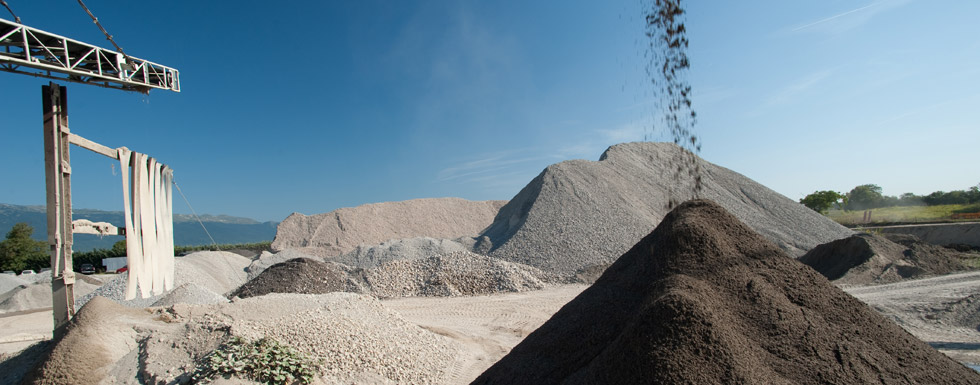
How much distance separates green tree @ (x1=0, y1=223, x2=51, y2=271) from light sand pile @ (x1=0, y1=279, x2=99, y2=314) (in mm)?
17832

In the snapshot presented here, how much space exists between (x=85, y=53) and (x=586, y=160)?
67.3 feet

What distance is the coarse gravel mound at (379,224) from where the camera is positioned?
87.5 feet

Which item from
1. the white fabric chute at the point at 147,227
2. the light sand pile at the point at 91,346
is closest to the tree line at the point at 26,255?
the white fabric chute at the point at 147,227

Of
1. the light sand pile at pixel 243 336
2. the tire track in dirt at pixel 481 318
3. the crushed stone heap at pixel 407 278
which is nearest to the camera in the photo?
the light sand pile at pixel 243 336

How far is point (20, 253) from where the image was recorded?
87.2 feet

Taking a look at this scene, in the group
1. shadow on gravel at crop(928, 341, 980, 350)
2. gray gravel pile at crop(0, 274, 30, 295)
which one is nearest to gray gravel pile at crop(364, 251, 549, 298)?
shadow on gravel at crop(928, 341, 980, 350)

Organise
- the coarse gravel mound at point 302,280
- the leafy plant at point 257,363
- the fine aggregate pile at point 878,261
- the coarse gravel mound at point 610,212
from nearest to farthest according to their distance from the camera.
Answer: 1. the leafy plant at point 257,363
2. the coarse gravel mound at point 302,280
3. the fine aggregate pile at point 878,261
4. the coarse gravel mound at point 610,212

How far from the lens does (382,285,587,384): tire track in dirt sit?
6591mm

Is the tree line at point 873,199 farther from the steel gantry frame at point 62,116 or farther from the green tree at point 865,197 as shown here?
the steel gantry frame at point 62,116

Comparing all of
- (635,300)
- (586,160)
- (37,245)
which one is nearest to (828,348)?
(635,300)

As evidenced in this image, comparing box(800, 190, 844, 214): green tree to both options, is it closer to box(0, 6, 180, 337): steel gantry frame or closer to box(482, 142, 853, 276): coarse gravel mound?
box(482, 142, 853, 276): coarse gravel mound

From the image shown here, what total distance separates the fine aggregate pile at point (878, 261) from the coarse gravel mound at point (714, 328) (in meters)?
10.2

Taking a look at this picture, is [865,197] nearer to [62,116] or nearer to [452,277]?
[452,277]

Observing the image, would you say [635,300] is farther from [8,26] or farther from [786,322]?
[8,26]
